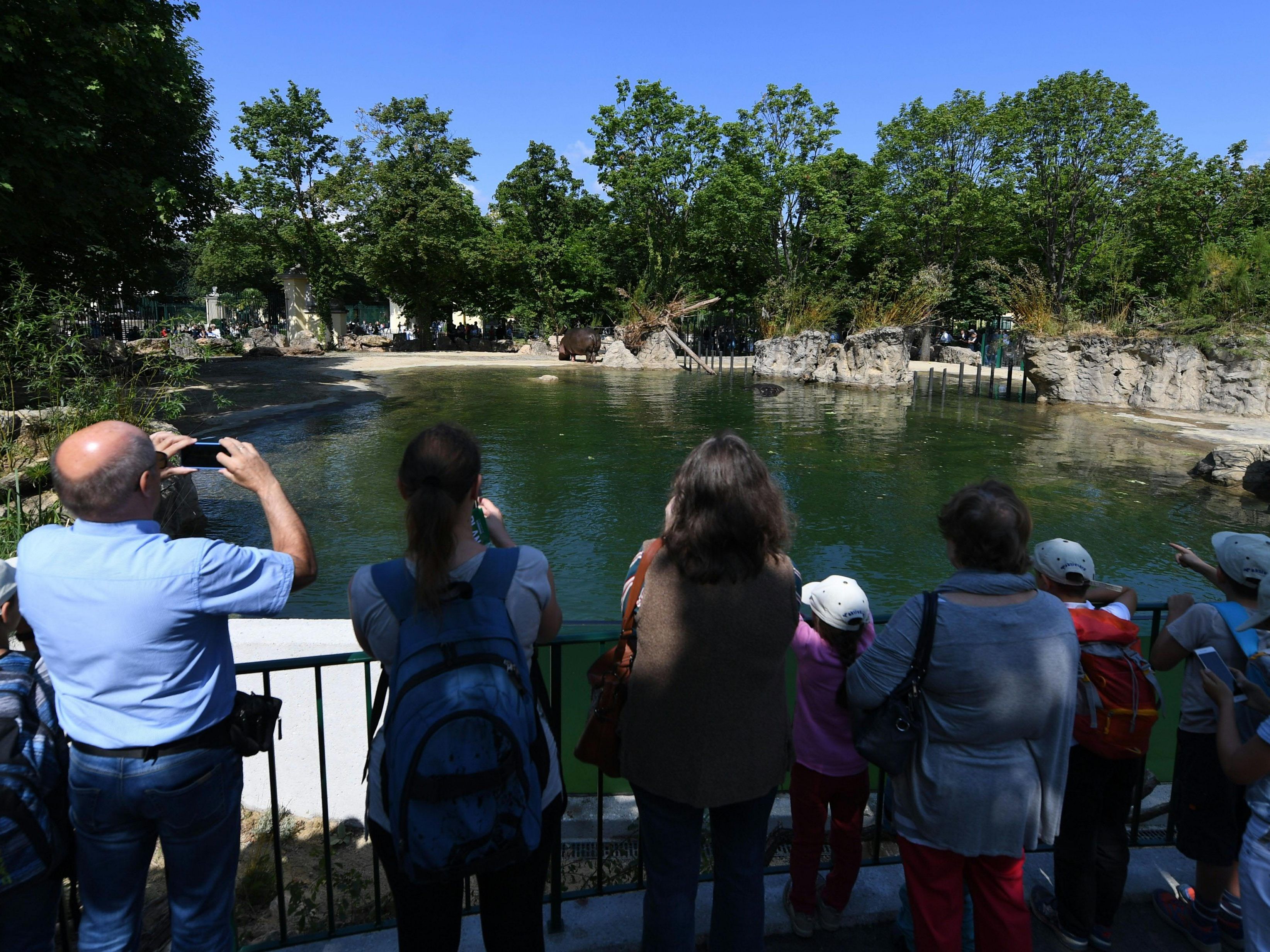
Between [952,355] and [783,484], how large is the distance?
103 ft

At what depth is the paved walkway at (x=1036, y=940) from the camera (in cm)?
277

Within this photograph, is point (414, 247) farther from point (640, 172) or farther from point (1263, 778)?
point (1263, 778)

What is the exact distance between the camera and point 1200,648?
252 centimetres

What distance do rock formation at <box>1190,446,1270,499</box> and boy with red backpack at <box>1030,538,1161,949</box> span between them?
37.3 ft

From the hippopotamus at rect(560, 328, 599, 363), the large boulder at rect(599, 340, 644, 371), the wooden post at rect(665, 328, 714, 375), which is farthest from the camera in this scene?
the hippopotamus at rect(560, 328, 599, 363)

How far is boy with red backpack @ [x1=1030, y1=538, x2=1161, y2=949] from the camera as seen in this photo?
99.3 inches

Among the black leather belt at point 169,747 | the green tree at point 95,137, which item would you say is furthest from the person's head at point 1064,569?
the green tree at point 95,137

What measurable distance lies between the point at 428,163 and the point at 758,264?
1729cm

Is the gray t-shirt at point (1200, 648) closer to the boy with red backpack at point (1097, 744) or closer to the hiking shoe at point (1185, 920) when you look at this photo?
the boy with red backpack at point (1097, 744)

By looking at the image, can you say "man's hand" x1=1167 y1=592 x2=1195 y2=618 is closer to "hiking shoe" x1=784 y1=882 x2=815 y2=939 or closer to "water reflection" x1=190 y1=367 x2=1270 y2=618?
"hiking shoe" x1=784 y1=882 x2=815 y2=939

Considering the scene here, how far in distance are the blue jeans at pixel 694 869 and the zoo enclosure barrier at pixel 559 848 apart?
41 centimetres

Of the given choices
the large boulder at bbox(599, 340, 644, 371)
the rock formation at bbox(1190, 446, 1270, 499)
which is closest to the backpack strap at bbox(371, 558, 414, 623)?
the rock formation at bbox(1190, 446, 1270, 499)

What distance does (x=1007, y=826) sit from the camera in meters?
2.29

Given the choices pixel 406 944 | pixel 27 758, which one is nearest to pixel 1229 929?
pixel 406 944
